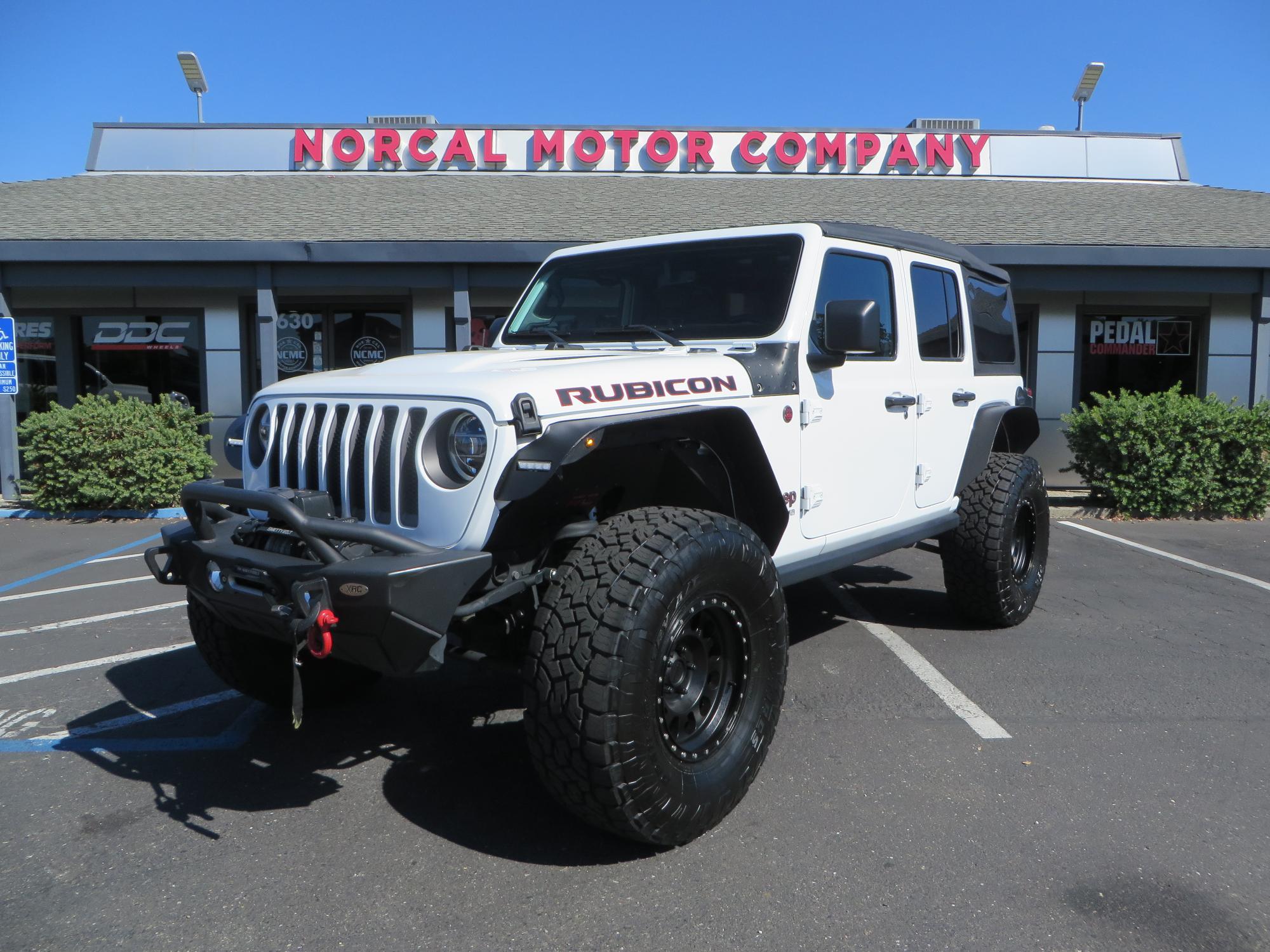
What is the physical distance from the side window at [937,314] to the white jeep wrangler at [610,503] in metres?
0.14

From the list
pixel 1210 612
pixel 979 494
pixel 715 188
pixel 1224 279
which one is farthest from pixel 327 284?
pixel 1224 279

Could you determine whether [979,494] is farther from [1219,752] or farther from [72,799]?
[72,799]

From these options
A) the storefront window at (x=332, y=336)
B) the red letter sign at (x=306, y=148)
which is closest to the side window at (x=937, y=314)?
the storefront window at (x=332, y=336)

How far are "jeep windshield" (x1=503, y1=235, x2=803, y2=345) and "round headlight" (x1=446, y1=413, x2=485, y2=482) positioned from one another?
1247mm

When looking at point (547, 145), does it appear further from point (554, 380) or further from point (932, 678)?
point (554, 380)

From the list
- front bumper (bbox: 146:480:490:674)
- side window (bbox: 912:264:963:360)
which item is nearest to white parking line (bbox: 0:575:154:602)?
front bumper (bbox: 146:480:490:674)

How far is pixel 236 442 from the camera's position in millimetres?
3611

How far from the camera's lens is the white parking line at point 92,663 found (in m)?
4.73

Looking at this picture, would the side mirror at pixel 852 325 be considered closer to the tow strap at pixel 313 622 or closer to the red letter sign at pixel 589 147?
the tow strap at pixel 313 622

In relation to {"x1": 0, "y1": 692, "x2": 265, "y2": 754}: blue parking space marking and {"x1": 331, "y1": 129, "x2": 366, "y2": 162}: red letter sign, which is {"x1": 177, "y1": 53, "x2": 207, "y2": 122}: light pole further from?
{"x1": 0, "y1": 692, "x2": 265, "y2": 754}: blue parking space marking

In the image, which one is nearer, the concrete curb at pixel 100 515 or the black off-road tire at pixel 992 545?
the black off-road tire at pixel 992 545

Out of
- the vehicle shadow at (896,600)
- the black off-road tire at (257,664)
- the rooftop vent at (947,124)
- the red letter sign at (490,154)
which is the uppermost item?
the rooftop vent at (947,124)

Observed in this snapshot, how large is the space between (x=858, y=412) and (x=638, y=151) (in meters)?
12.9

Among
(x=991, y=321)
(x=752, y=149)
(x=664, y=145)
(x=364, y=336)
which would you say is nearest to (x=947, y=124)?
(x=752, y=149)
